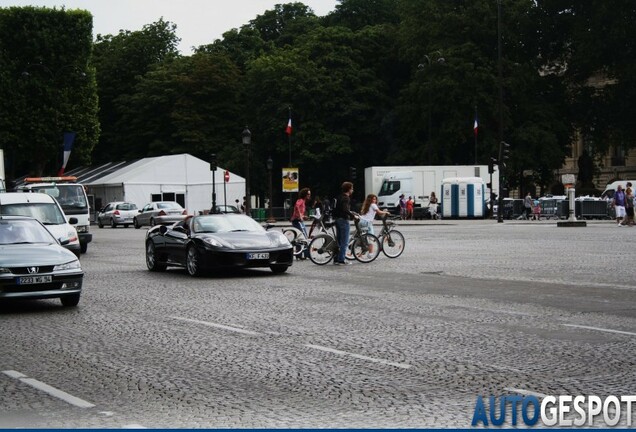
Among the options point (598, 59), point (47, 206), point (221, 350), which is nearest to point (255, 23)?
point (598, 59)

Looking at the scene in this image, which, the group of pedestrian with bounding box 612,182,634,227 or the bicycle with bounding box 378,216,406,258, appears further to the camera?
the group of pedestrian with bounding box 612,182,634,227

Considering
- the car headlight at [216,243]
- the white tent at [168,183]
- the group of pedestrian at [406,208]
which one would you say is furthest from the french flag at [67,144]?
the car headlight at [216,243]

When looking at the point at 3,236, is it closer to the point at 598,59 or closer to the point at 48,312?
the point at 48,312

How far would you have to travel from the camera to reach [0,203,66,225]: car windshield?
26422mm

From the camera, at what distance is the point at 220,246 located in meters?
20.7

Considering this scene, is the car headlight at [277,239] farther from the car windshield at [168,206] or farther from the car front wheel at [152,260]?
the car windshield at [168,206]

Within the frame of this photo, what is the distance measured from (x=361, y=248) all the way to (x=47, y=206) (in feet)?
27.7

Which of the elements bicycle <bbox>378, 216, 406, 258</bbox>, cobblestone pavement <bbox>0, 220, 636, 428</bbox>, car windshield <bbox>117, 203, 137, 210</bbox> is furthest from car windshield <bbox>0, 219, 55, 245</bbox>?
car windshield <bbox>117, 203, 137, 210</bbox>

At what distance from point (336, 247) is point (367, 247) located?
32.1 inches

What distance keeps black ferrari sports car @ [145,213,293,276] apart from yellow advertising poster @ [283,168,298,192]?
38819mm

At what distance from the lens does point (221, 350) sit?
34.1 feet

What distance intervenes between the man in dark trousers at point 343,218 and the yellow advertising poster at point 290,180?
3751 cm

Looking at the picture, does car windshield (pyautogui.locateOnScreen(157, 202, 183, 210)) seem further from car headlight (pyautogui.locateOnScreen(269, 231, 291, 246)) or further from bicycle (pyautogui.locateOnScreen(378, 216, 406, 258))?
car headlight (pyautogui.locateOnScreen(269, 231, 291, 246))

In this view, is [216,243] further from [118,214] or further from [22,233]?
[118,214]
